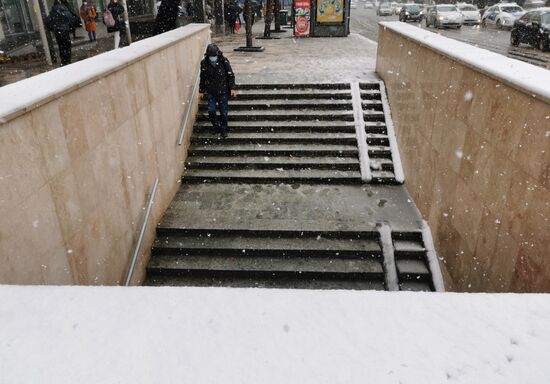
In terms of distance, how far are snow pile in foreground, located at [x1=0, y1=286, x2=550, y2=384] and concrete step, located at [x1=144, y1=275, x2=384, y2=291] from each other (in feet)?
12.7

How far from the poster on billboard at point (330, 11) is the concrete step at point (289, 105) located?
31.8ft

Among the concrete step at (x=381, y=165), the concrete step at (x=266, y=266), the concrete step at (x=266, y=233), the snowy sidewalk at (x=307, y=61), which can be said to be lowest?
the concrete step at (x=266, y=266)

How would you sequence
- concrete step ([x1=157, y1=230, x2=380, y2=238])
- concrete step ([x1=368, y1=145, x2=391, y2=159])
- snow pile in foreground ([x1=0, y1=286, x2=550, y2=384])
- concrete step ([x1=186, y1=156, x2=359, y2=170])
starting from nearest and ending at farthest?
snow pile in foreground ([x1=0, y1=286, x2=550, y2=384]) < concrete step ([x1=157, y1=230, x2=380, y2=238]) < concrete step ([x1=186, y1=156, x2=359, y2=170]) < concrete step ([x1=368, y1=145, x2=391, y2=159])

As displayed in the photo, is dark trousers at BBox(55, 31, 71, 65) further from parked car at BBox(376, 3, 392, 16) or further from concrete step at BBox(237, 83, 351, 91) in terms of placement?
parked car at BBox(376, 3, 392, 16)

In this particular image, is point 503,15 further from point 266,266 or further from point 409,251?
point 266,266

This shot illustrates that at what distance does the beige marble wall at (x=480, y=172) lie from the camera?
3.35m

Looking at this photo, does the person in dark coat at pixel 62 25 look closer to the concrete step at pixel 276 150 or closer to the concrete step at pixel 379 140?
the concrete step at pixel 276 150

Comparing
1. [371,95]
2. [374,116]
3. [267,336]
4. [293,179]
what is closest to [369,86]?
[371,95]

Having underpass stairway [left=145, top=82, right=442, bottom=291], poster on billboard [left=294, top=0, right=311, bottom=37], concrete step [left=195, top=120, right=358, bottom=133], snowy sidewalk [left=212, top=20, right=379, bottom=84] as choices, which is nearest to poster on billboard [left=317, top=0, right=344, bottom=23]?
A: poster on billboard [left=294, top=0, right=311, bottom=37]

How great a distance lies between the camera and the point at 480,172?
436 cm

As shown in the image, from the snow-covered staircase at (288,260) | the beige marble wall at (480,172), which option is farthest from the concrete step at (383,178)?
the snow-covered staircase at (288,260)

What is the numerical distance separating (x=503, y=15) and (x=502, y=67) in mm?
27912

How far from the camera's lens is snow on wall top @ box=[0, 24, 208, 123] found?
3.24m

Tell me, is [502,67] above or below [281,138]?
above
